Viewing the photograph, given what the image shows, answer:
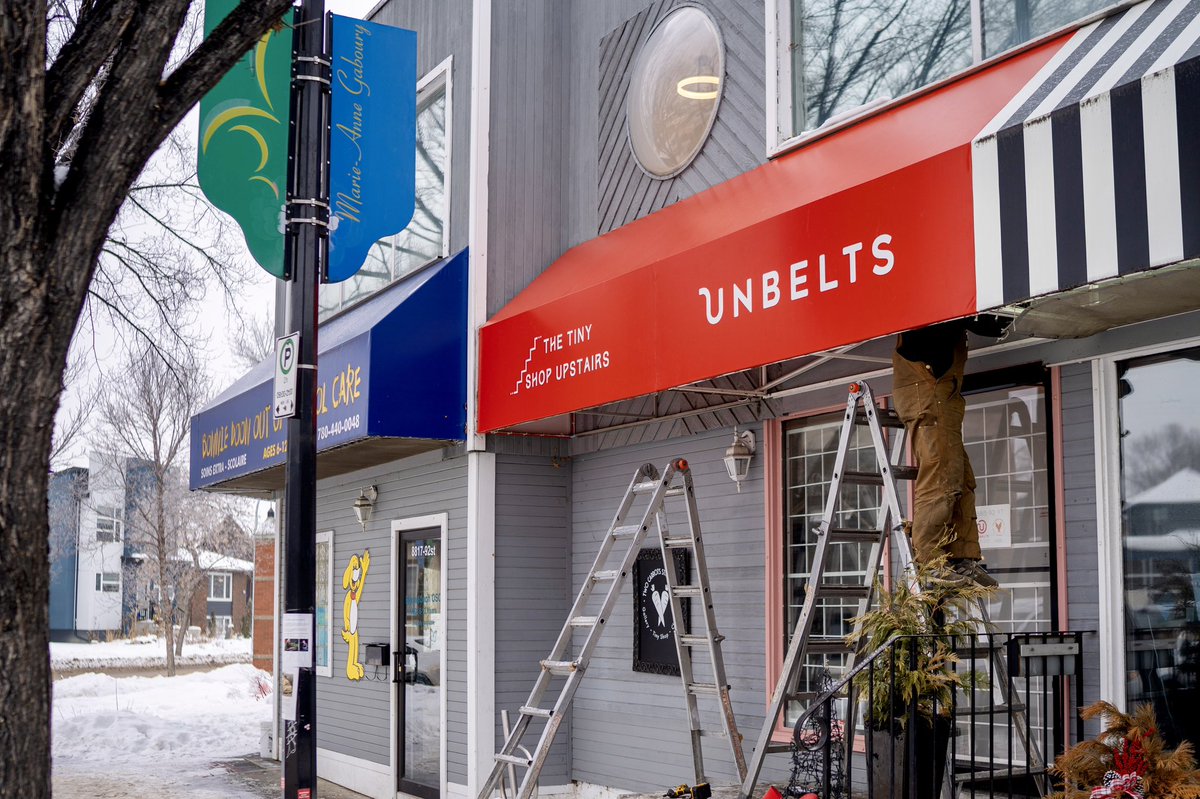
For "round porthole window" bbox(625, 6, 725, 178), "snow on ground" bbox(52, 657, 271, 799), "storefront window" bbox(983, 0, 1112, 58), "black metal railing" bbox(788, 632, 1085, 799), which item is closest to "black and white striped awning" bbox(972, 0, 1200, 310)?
"storefront window" bbox(983, 0, 1112, 58)

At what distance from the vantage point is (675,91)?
9.66 m

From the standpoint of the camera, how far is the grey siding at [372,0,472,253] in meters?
11.0

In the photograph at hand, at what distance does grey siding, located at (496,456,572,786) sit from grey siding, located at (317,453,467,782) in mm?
391

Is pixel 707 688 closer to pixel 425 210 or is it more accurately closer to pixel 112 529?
pixel 425 210

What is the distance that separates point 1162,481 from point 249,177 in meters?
4.92

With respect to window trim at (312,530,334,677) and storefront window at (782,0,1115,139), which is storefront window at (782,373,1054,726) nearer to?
storefront window at (782,0,1115,139)

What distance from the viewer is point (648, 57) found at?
10.1 meters

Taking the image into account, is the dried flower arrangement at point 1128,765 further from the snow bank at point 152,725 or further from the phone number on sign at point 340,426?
the snow bank at point 152,725

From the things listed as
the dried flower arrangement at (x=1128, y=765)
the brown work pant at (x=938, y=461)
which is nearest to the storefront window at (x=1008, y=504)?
the brown work pant at (x=938, y=461)

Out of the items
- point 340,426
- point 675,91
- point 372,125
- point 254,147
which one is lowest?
point 340,426

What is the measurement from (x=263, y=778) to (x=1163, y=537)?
10813mm

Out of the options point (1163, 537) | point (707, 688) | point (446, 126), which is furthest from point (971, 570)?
point (446, 126)

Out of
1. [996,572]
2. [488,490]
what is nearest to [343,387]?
[488,490]

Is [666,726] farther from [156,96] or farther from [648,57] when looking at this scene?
[156,96]
